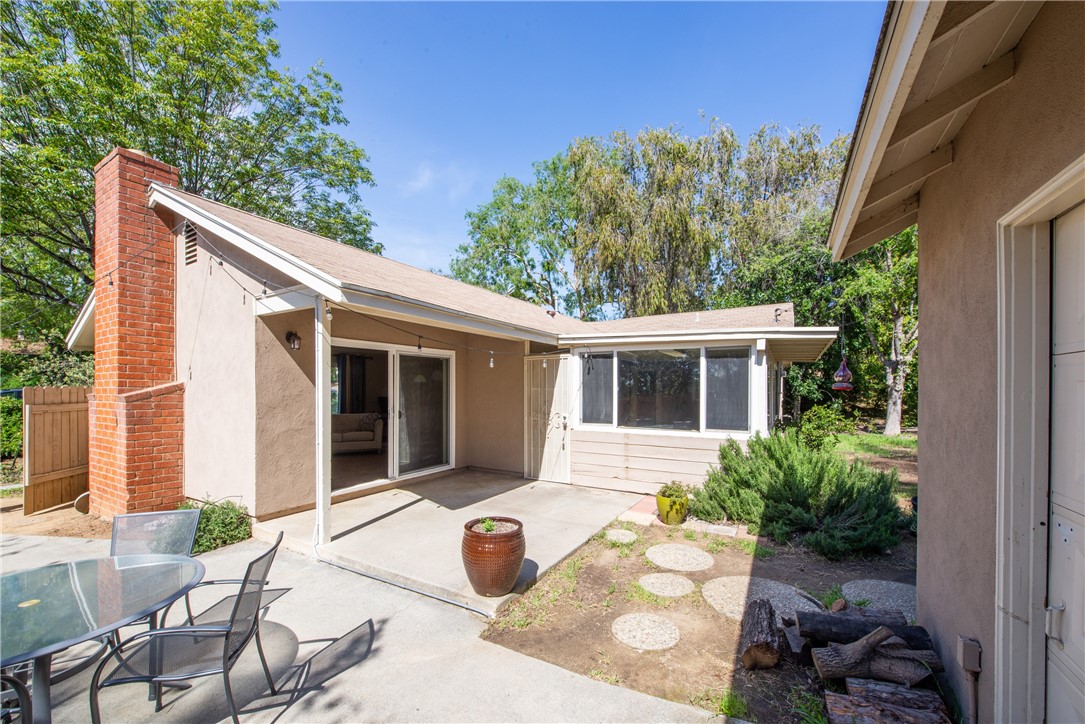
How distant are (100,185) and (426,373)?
5419mm

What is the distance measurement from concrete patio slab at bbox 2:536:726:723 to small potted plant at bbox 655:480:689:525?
3277 mm

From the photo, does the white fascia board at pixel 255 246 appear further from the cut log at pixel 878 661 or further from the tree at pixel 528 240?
the tree at pixel 528 240

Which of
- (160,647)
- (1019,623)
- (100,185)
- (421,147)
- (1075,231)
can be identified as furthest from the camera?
(421,147)

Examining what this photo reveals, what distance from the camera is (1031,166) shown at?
1.89m

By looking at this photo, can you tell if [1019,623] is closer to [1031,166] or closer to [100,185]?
[1031,166]

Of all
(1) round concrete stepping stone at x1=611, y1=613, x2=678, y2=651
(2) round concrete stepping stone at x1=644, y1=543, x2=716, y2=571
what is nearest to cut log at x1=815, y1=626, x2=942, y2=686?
(1) round concrete stepping stone at x1=611, y1=613, x2=678, y2=651

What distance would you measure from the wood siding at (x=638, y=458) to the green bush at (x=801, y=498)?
22.3 inches

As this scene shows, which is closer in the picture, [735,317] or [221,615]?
[221,615]

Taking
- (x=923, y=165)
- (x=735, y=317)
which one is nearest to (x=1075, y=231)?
(x=923, y=165)

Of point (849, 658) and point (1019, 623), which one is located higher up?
point (1019, 623)

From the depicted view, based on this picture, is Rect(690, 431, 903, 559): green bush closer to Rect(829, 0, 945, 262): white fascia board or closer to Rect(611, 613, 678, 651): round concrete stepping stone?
Rect(611, 613, 678, 651): round concrete stepping stone

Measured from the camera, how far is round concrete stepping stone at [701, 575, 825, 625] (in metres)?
3.92

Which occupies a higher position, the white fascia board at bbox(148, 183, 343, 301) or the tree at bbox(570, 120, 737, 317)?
the tree at bbox(570, 120, 737, 317)

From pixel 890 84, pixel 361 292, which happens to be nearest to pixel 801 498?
pixel 890 84
